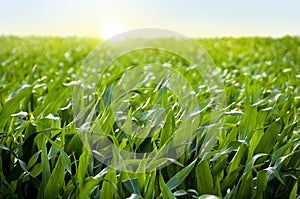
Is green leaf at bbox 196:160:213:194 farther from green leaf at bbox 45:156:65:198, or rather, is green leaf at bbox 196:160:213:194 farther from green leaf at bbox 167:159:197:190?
green leaf at bbox 45:156:65:198

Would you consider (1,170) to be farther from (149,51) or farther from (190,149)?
(149,51)

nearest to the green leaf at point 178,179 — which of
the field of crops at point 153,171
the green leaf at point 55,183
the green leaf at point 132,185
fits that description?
the field of crops at point 153,171

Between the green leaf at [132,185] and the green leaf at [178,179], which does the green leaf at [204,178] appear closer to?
the green leaf at [178,179]

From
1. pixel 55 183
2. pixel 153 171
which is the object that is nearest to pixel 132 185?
pixel 153 171

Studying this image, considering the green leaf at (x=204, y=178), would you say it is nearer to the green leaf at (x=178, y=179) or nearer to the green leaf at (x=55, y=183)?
the green leaf at (x=178, y=179)

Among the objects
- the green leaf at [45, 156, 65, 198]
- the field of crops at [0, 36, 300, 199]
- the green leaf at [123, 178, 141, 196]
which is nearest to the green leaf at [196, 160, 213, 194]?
the field of crops at [0, 36, 300, 199]

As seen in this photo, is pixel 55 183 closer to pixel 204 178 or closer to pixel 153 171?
pixel 153 171

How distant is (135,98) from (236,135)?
32.2 inches

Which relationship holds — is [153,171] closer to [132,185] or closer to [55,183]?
[132,185]

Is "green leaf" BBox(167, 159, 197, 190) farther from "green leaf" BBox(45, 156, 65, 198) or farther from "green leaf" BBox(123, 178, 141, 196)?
"green leaf" BBox(45, 156, 65, 198)

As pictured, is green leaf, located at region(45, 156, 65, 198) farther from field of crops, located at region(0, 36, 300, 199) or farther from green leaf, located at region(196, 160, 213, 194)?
green leaf, located at region(196, 160, 213, 194)

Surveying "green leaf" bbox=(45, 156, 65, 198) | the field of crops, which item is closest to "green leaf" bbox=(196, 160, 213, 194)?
the field of crops

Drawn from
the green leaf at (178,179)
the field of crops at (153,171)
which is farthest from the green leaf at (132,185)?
the green leaf at (178,179)

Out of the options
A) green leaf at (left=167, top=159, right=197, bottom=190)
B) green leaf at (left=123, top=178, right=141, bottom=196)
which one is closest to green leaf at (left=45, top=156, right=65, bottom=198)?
green leaf at (left=123, top=178, right=141, bottom=196)
